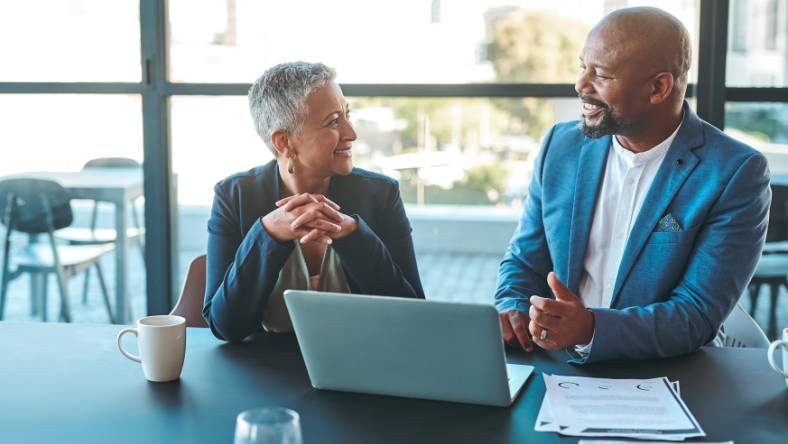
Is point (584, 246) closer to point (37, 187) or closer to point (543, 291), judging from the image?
point (543, 291)

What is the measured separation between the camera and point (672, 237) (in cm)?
163

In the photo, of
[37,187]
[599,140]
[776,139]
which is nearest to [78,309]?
[37,187]

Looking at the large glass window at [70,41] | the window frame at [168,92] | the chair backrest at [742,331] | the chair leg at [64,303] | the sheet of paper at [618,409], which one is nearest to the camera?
the sheet of paper at [618,409]

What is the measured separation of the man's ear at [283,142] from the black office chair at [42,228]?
5.51ft

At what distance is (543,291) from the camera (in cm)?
190

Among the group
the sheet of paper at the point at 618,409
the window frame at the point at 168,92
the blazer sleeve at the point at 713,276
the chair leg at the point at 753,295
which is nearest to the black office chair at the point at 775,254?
the chair leg at the point at 753,295

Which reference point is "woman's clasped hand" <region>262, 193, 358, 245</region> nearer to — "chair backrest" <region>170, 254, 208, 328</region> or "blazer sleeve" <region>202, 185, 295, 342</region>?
"blazer sleeve" <region>202, 185, 295, 342</region>

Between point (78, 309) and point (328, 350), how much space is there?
256 centimetres

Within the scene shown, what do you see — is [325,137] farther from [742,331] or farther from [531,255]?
[742,331]

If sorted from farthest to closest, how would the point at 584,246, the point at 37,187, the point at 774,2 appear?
the point at 37,187 → the point at 774,2 → the point at 584,246

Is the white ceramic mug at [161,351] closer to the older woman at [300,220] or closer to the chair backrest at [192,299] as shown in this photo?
the older woman at [300,220]

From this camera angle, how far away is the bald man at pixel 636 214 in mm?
1401

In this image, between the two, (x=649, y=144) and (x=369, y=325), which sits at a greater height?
(x=649, y=144)

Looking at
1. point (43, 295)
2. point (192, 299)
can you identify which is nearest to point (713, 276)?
point (192, 299)
